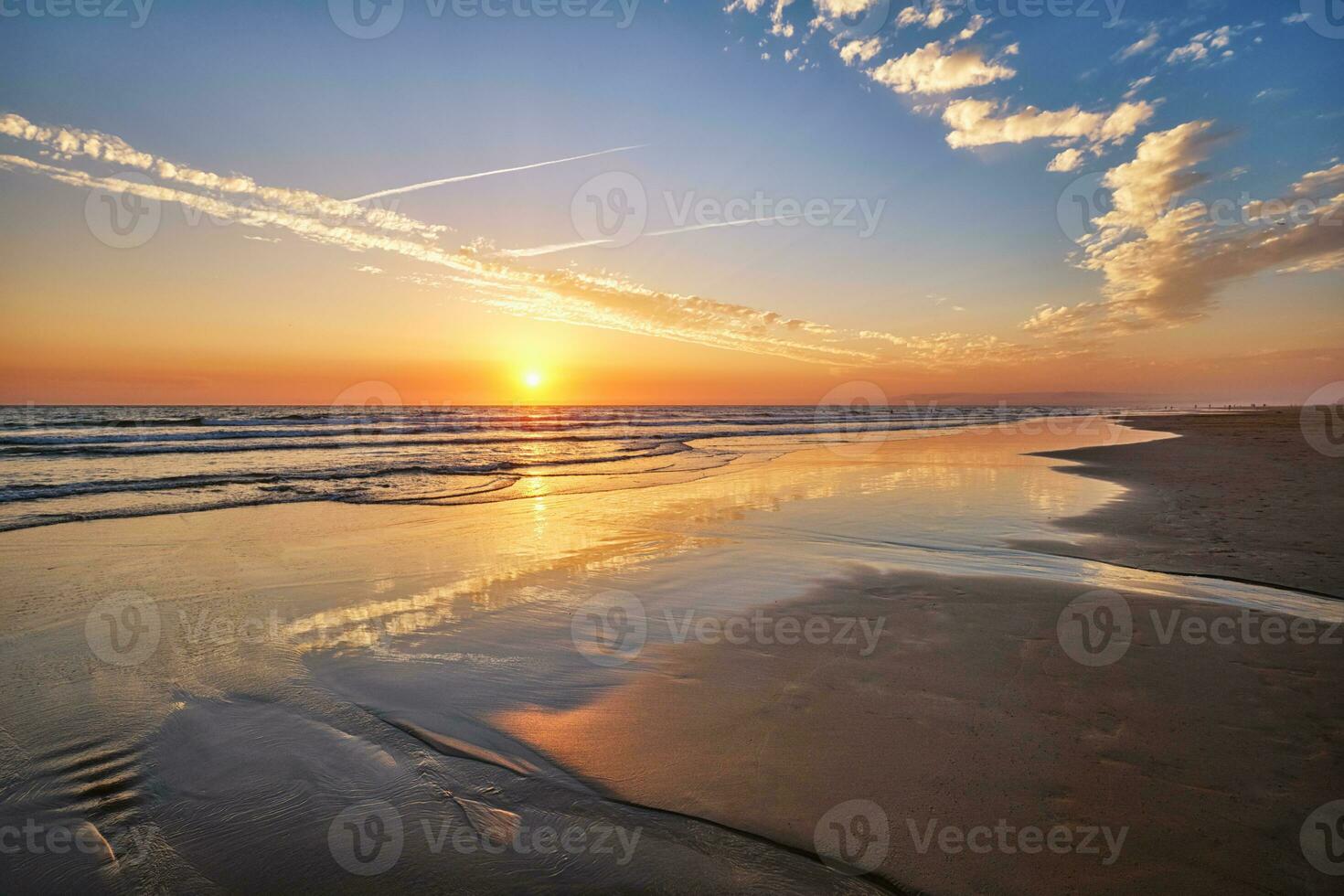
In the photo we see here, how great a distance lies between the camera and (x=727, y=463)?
83.1 feet

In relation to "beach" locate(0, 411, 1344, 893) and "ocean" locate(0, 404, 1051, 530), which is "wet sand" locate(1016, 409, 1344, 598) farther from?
"ocean" locate(0, 404, 1051, 530)

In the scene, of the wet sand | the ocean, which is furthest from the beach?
the ocean

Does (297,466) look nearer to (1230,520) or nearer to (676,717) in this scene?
(676,717)

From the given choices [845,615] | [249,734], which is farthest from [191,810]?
[845,615]

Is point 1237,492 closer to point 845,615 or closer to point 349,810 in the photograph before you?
point 845,615

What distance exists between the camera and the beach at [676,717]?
9.98 ft

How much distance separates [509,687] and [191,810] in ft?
6.93

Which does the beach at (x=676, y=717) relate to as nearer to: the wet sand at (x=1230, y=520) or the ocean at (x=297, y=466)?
the wet sand at (x=1230, y=520)


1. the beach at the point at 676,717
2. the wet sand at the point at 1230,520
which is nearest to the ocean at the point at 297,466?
the beach at the point at 676,717

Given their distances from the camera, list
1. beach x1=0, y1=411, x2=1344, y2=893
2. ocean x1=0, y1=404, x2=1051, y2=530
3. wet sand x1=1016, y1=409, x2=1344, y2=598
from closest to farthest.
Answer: beach x1=0, y1=411, x2=1344, y2=893 → wet sand x1=1016, y1=409, x2=1344, y2=598 → ocean x1=0, y1=404, x2=1051, y2=530

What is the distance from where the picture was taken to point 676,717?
4449mm

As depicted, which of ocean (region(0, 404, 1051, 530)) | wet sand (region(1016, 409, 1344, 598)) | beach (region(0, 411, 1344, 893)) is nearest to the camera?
beach (region(0, 411, 1344, 893))

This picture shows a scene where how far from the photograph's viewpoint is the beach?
3.04 meters

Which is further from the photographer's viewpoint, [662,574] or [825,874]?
[662,574]
